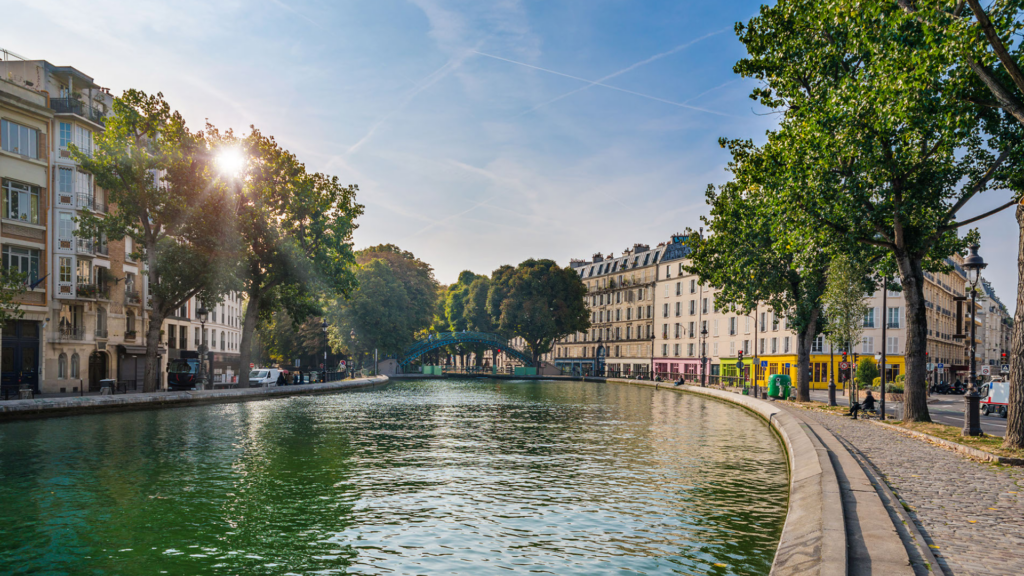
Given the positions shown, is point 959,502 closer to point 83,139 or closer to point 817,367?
point 83,139

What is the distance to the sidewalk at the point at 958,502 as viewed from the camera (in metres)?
7.89

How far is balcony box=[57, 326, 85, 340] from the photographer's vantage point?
42.1m

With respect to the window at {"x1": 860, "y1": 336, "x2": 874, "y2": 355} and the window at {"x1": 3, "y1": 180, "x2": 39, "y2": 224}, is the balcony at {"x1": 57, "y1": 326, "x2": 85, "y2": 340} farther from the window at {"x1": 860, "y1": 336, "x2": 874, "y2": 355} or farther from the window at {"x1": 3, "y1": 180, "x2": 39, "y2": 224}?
the window at {"x1": 860, "y1": 336, "x2": 874, "y2": 355}

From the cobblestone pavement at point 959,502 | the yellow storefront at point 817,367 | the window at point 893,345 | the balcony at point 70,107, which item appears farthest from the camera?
the yellow storefront at point 817,367

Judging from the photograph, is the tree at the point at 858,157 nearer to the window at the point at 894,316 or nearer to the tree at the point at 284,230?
the tree at the point at 284,230

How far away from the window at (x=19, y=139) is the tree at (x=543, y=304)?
64.4m

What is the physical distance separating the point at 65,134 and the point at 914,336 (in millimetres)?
45368

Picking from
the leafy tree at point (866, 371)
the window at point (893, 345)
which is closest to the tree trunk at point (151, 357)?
the leafy tree at point (866, 371)

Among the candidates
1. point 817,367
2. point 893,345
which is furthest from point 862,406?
point 817,367

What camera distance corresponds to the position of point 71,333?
4294cm

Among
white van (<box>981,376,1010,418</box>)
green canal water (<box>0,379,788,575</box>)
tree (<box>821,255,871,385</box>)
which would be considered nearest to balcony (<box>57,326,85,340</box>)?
green canal water (<box>0,379,788,575</box>)

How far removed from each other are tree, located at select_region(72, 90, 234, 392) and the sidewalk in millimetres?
34762

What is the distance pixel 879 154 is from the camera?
21.2 m

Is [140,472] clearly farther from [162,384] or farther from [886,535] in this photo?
[162,384]
